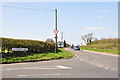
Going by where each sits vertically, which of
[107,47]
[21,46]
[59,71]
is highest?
[21,46]

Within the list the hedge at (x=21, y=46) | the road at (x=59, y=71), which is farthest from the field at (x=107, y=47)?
the road at (x=59, y=71)

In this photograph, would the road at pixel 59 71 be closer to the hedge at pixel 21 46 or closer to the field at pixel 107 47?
the hedge at pixel 21 46

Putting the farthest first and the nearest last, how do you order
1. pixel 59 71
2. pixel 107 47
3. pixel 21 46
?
1. pixel 107 47
2. pixel 21 46
3. pixel 59 71

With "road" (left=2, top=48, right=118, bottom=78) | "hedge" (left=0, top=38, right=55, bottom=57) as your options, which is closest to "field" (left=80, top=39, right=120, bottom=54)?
"hedge" (left=0, top=38, right=55, bottom=57)

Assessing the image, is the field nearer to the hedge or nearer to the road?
the hedge

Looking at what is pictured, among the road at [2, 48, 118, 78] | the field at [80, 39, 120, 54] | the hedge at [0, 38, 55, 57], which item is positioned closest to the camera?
the road at [2, 48, 118, 78]

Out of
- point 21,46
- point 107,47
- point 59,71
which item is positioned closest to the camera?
point 59,71

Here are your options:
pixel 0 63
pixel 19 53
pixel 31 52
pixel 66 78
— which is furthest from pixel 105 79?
pixel 31 52

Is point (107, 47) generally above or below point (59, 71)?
above

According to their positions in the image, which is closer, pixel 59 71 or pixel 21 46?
pixel 59 71

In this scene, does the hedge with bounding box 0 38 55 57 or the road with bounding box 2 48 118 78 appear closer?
the road with bounding box 2 48 118 78

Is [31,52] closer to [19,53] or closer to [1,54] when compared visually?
[19,53]

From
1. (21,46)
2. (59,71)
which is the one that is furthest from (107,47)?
(59,71)

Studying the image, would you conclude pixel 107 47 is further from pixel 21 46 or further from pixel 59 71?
pixel 59 71
